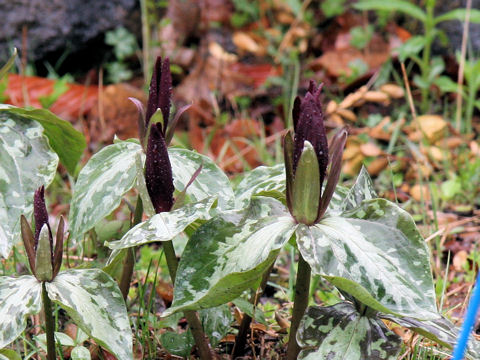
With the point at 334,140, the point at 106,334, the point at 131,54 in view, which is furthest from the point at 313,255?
the point at 131,54

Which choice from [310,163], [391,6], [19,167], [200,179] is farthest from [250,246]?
[391,6]

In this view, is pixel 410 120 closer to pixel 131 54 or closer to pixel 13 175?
pixel 131 54

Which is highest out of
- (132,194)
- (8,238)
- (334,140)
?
(334,140)

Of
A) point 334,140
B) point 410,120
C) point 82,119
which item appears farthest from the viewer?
point 82,119

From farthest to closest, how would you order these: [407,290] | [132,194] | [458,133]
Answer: [458,133] → [132,194] → [407,290]

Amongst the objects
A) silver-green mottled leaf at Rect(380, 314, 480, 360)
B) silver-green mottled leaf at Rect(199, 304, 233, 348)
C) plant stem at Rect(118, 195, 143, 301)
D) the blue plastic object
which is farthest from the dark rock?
the blue plastic object

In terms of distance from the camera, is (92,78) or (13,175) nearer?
(13,175)

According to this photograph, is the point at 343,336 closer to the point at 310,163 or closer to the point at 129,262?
the point at 310,163

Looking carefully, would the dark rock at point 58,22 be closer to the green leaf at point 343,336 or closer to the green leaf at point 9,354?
the green leaf at point 9,354
